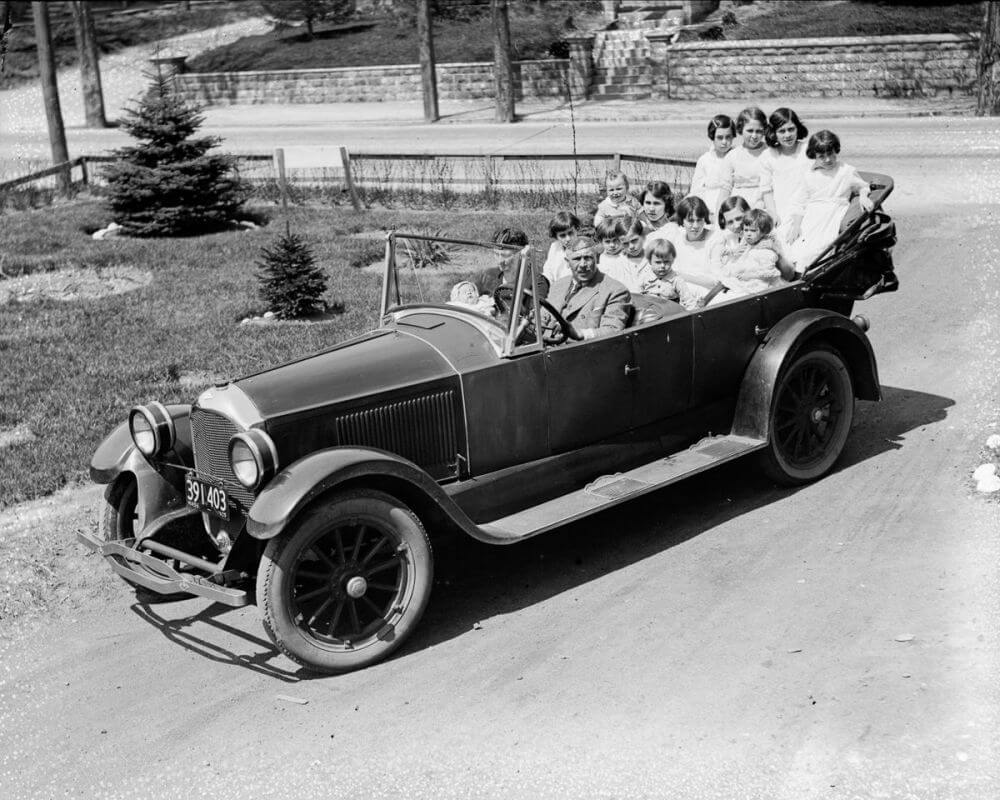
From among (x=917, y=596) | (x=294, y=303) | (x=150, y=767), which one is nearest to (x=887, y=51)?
(x=294, y=303)

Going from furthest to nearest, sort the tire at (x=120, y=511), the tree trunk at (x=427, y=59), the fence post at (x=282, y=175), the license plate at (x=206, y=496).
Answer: the tree trunk at (x=427, y=59) → the fence post at (x=282, y=175) → the tire at (x=120, y=511) → the license plate at (x=206, y=496)

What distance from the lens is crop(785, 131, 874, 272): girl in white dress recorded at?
7816 mm

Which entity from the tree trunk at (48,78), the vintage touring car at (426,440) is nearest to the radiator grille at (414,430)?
the vintage touring car at (426,440)

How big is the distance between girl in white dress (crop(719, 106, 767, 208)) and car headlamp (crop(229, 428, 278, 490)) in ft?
15.3

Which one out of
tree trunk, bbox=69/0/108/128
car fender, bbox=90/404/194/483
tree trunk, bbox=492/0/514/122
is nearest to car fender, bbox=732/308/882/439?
car fender, bbox=90/404/194/483

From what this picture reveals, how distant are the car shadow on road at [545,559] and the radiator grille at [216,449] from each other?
0.77 m

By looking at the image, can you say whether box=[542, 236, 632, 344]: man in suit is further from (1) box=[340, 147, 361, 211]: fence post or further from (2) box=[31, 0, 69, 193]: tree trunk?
(2) box=[31, 0, 69, 193]: tree trunk

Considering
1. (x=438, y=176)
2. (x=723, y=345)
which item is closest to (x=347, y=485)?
(x=723, y=345)

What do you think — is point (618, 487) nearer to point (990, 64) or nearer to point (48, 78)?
A: point (48, 78)

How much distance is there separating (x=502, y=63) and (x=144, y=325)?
1532 centimetres

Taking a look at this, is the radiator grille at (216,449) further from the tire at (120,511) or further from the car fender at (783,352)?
the car fender at (783,352)

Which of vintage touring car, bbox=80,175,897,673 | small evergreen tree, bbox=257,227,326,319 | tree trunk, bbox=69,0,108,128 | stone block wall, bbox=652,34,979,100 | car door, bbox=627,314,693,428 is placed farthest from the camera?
tree trunk, bbox=69,0,108,128

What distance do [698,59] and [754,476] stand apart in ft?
70.7

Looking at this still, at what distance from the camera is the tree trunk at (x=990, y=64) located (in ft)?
66.5
